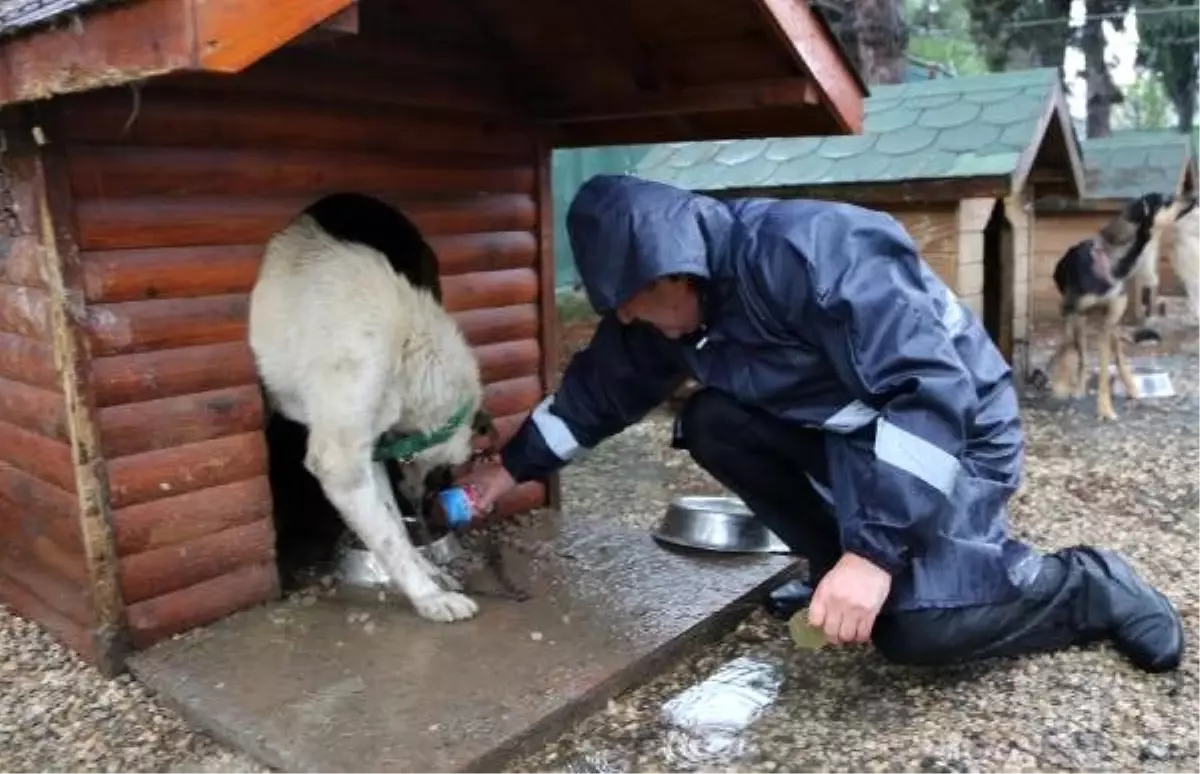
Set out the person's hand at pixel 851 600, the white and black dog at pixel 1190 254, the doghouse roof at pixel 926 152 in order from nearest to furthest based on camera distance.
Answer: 1. the person's hand at pixel 851 600
2. the doghouse roof at pixel 926 152
3. the white and black dog at pixel 1190 254

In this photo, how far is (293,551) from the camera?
363 cm

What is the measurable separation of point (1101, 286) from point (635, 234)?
536 cm

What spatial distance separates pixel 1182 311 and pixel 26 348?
11287 millimetres

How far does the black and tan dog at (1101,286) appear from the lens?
6609 millimetres

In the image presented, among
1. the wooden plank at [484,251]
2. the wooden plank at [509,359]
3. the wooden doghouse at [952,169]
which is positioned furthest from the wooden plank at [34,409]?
the wooden doghouse at [952,169]

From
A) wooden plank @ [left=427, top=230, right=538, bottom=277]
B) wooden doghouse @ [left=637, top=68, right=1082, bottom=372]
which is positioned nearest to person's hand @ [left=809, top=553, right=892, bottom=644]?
wooden plank @ [left=427, top=230, right=538, bottom=277]

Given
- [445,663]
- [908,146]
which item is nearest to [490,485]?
[445,663]

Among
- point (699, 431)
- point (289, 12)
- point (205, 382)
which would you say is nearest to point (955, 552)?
point (699, 431)

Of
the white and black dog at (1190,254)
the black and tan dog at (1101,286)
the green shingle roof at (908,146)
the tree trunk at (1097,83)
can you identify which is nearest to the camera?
the green shingle roof at (908,146)

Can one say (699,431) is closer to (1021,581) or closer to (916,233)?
(1021,581)

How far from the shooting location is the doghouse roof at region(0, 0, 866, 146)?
1.91 meters

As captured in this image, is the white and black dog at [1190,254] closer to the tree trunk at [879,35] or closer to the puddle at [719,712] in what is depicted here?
the tree trunk at [879,35]

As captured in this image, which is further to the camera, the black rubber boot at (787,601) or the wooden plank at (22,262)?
the black rubber boot at (787,601)

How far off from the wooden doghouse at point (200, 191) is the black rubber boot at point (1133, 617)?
5.10 ft
